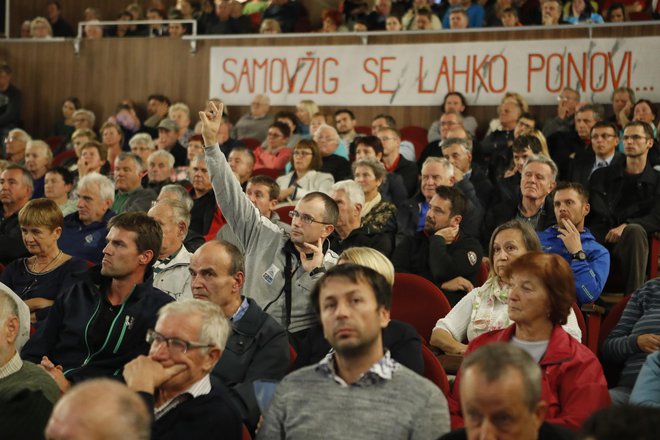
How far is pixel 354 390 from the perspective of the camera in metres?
2.35

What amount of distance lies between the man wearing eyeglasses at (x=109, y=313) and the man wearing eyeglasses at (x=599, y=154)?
3.23 m

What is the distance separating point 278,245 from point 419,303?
0.64m

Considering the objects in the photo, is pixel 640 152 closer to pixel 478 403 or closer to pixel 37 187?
pixel 478 403

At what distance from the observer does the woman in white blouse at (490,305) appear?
3.41 metres

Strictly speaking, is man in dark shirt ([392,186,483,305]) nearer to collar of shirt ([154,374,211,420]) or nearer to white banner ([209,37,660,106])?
collar of shirt ([154,374,211,420])

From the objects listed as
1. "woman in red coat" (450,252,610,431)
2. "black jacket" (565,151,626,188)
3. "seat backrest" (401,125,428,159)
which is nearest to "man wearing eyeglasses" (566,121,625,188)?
"black jacket" (565,151,626,188)

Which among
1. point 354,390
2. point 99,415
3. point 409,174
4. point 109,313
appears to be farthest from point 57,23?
point 99,415

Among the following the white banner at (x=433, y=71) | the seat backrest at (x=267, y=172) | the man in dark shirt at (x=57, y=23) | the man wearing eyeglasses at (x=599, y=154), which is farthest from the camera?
the man in dark shirt at (x=57, y=23)

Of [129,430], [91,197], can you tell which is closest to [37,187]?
[91,197]

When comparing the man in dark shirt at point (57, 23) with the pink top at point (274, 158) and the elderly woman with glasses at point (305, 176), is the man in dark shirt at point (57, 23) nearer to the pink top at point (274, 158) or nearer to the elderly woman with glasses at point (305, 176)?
the pink top at point (274, 158)

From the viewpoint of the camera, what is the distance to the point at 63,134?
915 centimetres

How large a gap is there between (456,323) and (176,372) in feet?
4.61

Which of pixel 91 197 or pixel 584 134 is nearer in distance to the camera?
pixel 91 197

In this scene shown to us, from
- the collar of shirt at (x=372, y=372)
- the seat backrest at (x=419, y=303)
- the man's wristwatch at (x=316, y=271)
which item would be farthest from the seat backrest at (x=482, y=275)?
the collar of shirt at (x=372, y=372)
